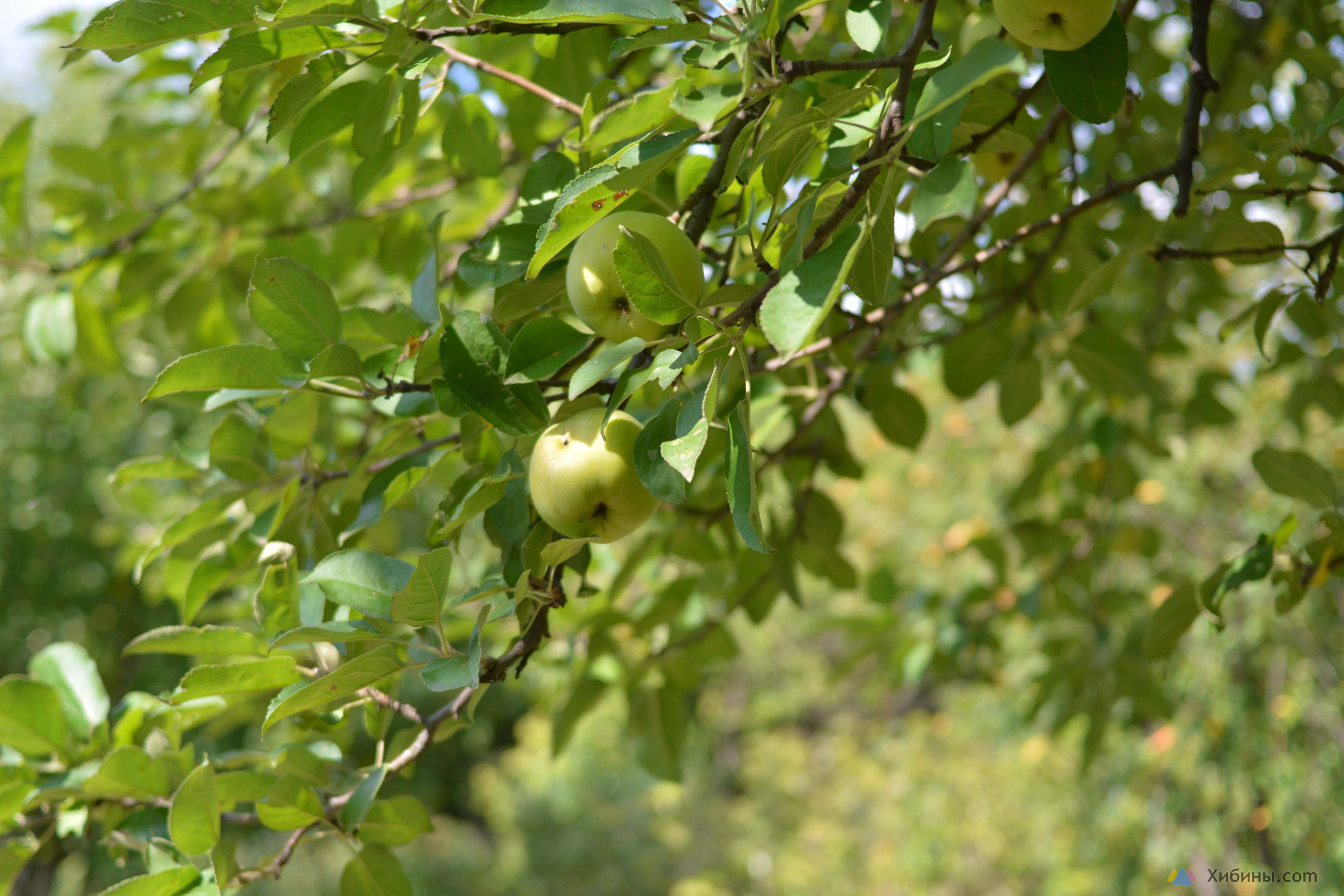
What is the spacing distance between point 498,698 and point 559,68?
8357mm

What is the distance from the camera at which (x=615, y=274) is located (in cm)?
60

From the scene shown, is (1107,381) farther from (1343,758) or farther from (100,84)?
(100,84)

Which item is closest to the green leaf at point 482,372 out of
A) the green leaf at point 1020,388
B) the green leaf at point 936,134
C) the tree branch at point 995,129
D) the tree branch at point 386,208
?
the green leaf at point 936,134

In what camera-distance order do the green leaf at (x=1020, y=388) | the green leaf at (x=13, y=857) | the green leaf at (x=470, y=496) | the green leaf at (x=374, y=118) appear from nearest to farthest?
the green leaf at (x=470, y=496) < the green leaf at (x=374, y=118) < the green leaf at (x=13, y=857) < the green leaf at (x=1020, y=388)

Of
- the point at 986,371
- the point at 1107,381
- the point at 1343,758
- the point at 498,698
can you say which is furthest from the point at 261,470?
the point at 498,698

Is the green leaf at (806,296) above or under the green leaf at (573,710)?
above

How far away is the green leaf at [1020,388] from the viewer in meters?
1.32

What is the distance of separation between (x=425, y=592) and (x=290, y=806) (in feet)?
0.85

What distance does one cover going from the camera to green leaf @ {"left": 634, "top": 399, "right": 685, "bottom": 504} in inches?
21.4

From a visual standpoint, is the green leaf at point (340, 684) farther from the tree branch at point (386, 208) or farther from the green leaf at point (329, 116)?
the tree branch at point (386, 208)

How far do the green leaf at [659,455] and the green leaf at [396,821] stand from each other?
39 centimetres

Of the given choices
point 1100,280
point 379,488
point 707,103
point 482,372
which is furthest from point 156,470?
point 1100,280

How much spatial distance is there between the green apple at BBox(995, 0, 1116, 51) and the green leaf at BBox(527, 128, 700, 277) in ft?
0.76

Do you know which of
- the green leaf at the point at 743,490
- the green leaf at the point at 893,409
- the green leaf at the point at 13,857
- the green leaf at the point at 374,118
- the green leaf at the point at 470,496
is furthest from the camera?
the green leaf at the point at 893,409
